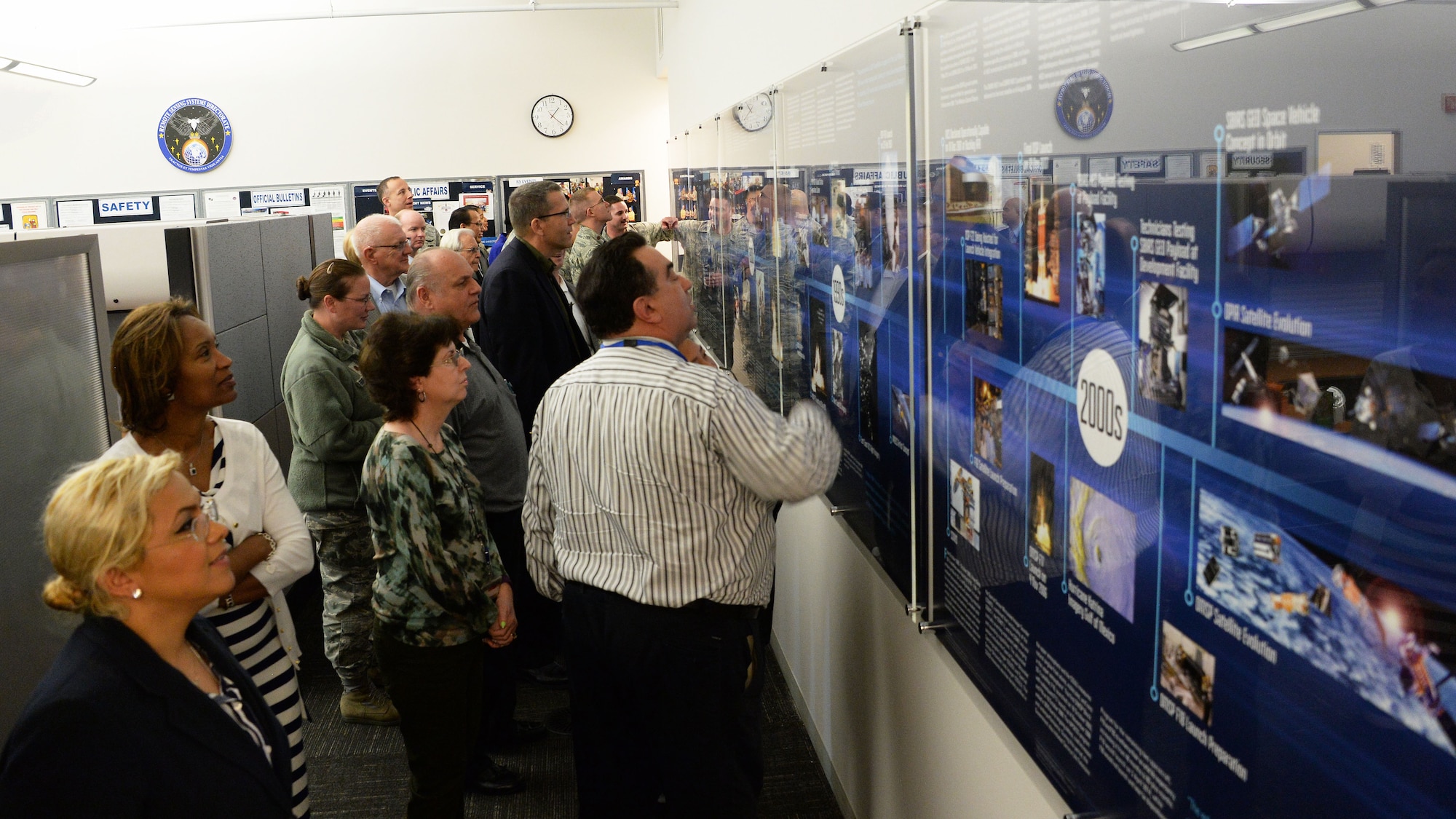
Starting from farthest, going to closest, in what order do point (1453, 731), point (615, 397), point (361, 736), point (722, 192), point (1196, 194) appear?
1. point (722, 192)
2. point (361, 736)
3. point (615, 397)
4. point (1196, 194)
5. point (1453, 731)

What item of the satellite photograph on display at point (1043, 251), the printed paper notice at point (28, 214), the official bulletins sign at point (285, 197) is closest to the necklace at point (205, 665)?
the satellite photograph on display at point (1043, 251)

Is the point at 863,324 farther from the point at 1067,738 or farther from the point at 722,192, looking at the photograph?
the point at 722,192

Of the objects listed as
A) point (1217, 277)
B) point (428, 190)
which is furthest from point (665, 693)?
point (428, 190)

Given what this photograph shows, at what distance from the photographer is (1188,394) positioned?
3.27 feet

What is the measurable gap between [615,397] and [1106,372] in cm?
118

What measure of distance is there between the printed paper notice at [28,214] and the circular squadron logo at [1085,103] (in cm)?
1219

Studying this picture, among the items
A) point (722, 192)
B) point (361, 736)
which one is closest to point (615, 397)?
point (361, 736)

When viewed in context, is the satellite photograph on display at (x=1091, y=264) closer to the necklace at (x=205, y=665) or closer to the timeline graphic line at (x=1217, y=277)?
the timeline graphic line at (x=1217, y=277)

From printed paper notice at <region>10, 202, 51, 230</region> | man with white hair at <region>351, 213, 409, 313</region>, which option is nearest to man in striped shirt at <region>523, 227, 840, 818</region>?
man with white hair at <region>351, 213, 409, 313</region>

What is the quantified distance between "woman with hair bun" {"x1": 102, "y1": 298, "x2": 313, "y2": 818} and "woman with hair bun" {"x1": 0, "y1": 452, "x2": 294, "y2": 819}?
0.74m

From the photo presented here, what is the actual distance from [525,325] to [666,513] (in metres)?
1.90

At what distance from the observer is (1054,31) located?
1248mm

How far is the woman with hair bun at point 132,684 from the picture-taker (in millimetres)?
1390

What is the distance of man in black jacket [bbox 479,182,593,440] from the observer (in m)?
3.90
